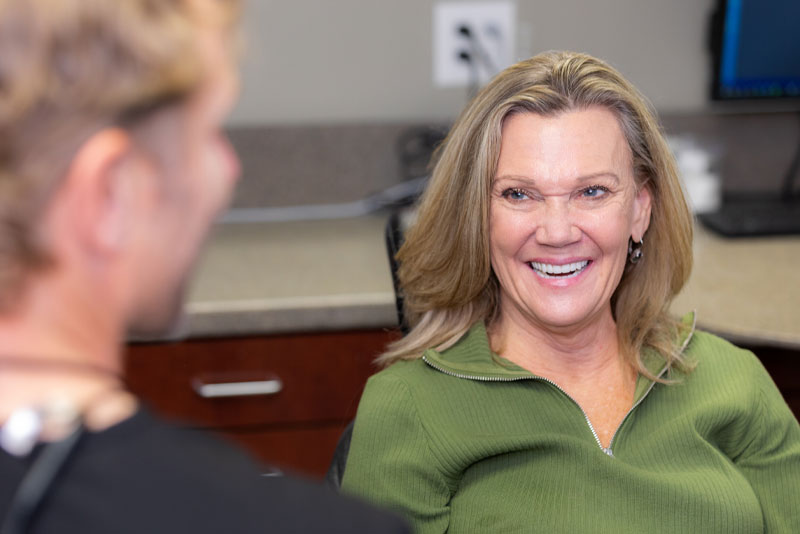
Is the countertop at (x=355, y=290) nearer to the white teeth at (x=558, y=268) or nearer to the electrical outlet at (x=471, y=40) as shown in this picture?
the white teeth at (x=558, y=268)

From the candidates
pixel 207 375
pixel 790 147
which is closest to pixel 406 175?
pixel 207 375

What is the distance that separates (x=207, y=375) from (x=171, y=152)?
127 centimetres

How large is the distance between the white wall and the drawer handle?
0.83 metres

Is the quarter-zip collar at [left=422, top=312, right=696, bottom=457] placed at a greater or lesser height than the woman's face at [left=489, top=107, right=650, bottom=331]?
lesser

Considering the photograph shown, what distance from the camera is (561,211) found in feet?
4.10

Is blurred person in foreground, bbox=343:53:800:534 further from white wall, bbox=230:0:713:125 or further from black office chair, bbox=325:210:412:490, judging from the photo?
white wall, bbox=230:0:713:125

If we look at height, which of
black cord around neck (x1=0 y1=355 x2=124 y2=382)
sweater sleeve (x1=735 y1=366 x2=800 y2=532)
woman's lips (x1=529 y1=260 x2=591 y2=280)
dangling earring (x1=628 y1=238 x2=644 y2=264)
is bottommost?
sweater sleeve (x1=735 y1=366 x2=800 y2=532)

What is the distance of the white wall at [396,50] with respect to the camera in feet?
7.58

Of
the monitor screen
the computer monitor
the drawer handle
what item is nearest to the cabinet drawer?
the drawer handle

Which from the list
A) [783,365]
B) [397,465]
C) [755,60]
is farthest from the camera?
[755,60]

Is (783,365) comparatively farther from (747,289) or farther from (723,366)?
(723,366)

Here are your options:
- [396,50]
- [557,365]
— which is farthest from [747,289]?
[396,50]

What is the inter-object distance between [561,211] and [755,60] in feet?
4.17

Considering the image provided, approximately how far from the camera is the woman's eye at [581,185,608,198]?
1.27 m
